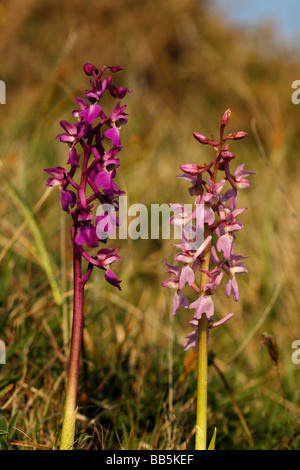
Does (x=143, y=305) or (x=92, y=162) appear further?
(x=143, y=305)

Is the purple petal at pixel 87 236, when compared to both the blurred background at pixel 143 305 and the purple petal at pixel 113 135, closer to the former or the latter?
the purple petal at pixel 113 135

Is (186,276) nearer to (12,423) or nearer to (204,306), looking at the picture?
(204,306)

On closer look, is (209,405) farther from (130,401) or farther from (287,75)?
(287,75)

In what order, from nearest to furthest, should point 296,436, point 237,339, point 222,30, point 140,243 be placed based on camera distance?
1. point 296,436
2. point 237,339
3. point 140,243
4. point 222,30

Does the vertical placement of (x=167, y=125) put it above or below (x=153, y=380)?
above

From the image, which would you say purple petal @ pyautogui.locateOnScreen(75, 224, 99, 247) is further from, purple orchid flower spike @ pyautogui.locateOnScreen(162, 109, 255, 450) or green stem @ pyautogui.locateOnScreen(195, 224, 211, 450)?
green stem @ pyautogui.locateOnScreen(195, 224, 211, 450)

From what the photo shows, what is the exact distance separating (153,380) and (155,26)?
949 cm

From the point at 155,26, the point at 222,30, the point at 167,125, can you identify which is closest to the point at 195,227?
the point at 167,125

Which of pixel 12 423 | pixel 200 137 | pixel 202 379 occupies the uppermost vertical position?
pixel 200 137

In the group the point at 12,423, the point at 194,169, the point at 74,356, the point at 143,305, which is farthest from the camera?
the point at 143,305

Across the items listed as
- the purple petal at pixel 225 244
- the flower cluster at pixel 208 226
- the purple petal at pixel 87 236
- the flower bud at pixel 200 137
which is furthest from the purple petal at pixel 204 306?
the flower bud at pixel 200 137

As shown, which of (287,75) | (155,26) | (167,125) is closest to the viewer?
(167,125)

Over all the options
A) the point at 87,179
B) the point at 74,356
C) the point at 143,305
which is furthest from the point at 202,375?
the point at 143,305

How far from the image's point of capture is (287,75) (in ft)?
33.1
